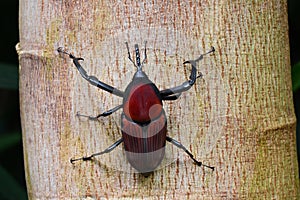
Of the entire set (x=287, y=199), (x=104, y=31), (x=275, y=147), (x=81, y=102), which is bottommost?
(x=287, y=199)

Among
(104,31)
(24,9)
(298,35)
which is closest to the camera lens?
(104,31)

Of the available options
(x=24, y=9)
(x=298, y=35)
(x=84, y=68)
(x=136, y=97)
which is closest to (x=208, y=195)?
(x=136, y=97)

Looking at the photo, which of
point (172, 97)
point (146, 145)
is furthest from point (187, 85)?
point (146, 145)

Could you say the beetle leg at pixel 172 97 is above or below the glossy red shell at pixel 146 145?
above

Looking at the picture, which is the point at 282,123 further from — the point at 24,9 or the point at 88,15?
the point at 24,9

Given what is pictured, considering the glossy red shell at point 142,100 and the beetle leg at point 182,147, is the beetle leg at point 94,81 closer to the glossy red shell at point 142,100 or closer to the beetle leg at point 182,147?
the glossy red shell at point 142,100

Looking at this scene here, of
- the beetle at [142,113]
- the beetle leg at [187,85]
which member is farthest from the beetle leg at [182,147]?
the beetle leg at [187,85]

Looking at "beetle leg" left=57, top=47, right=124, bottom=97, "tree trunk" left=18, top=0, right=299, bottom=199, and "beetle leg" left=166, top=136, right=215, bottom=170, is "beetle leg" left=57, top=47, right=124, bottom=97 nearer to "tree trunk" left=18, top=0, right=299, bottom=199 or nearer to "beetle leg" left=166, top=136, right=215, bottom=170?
"tree trunk" left=18, top=0, right=299, bottom=199
